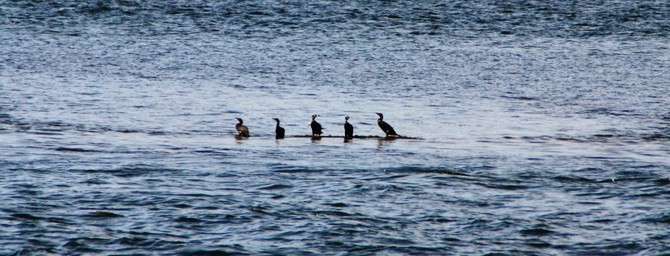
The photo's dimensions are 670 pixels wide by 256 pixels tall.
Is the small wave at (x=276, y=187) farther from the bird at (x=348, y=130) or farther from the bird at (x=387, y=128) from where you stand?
the bird at (x=387, y=128)

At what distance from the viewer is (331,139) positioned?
19.6 meters

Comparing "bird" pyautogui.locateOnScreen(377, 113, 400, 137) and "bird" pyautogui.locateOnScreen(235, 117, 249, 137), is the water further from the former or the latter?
"bird" pyautogui.locateOnScreen(377, 113, 400, 137)

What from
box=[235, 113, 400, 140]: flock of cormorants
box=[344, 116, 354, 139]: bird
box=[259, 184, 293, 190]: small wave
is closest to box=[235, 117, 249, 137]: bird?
box=[235, 113, 400, 140]: flock of cormorants

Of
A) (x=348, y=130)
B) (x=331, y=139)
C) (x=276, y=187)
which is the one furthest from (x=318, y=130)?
(x=276, y=187)

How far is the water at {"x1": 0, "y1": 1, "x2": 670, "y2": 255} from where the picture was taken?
12992 mm

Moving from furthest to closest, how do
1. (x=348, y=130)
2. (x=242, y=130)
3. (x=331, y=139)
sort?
(x=242, y=130), (x=348, y=130), (x=331, y=139)

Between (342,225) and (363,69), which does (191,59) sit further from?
(342,225)

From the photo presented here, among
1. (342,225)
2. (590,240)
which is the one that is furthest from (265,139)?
(590,240)

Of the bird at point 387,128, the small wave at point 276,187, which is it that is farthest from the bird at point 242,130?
the small wave at point 276,187

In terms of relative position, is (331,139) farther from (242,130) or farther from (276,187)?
(276,187)

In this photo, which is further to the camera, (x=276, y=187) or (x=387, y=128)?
(x=387, y=128)

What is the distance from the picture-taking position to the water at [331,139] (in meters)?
13.0

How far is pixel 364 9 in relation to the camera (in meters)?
46.0

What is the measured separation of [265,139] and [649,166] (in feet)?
22.9
